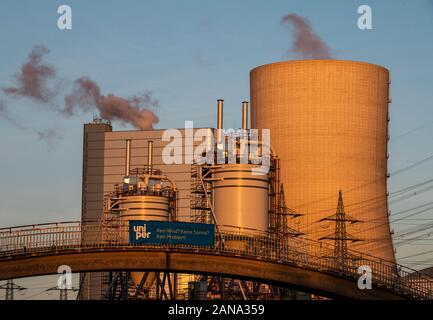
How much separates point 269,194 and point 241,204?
16.3 feet

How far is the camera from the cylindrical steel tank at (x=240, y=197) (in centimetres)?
8425

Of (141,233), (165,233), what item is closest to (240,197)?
(165,233)

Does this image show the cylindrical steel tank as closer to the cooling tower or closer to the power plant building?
the power plant building

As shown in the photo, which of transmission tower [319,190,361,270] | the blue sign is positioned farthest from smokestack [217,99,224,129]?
the blue sign

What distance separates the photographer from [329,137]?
96.0 metres

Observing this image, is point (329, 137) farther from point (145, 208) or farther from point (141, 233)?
point (141, 233)

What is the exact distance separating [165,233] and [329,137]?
32724 millimetres

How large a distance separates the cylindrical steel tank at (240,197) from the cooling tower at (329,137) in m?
9.01

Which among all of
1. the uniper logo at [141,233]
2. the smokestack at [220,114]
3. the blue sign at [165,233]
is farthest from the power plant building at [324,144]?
the uniper logo at [141,233]

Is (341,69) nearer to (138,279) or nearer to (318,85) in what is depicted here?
(318,85)
